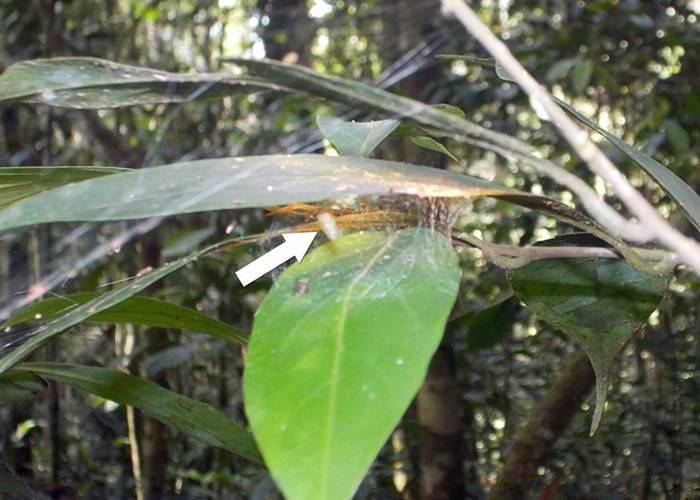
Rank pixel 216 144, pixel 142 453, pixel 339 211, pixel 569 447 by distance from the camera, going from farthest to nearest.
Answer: pixel 216 144, pixel 569 447, pixel 142 453, pixel 339 211

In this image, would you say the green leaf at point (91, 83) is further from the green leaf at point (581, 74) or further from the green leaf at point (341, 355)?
the green leaf at point (581, 74)

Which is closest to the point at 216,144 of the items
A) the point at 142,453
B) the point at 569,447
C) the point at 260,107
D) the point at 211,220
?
the point at 260,107

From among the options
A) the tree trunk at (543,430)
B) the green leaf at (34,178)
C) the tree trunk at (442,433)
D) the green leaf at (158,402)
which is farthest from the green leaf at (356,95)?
the tree trunk at (442,433)

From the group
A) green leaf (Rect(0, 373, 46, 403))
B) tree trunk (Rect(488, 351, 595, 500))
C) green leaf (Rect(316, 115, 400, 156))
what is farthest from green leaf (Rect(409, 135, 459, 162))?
tree trunk (Rect(488, 351, 595, 500))

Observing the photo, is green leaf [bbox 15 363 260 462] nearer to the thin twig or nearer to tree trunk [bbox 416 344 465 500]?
the thin twig

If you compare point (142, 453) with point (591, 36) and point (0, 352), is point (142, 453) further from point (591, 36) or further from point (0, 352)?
point (591, 36)
